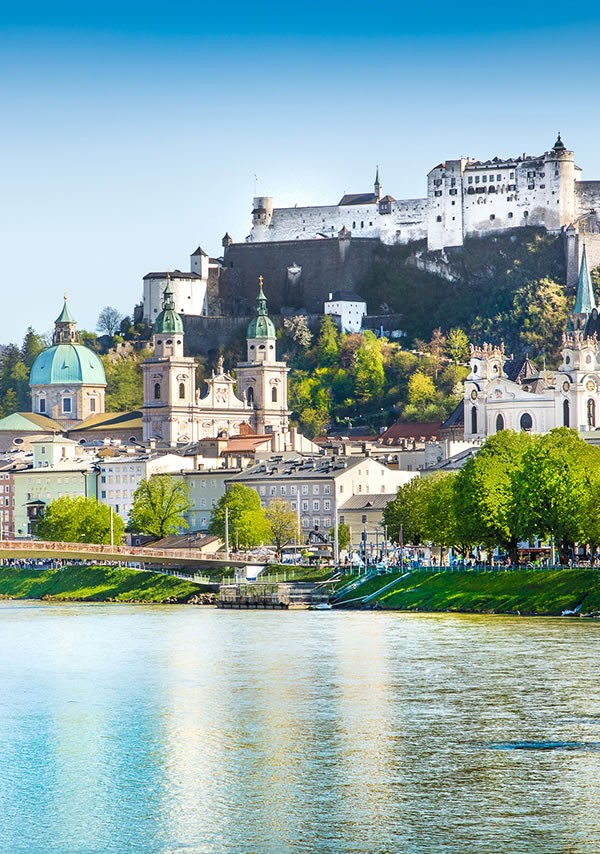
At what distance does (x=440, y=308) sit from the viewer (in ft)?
477

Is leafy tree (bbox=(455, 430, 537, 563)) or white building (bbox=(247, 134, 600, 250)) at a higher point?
white building (bbox=(247, 134, 600, 250))

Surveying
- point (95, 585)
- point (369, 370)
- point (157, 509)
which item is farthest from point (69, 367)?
point (95, 585)

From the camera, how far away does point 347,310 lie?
486ft

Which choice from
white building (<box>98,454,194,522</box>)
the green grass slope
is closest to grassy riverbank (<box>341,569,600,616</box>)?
the green grass slope

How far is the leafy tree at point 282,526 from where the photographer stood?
314ft

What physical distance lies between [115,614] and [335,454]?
4285cm

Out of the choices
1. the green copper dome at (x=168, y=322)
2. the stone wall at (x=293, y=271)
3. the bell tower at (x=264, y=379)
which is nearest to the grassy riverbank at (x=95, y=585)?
the bell tower at (x=264, y=379)

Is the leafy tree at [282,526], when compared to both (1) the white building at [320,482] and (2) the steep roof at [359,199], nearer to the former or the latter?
(1) the white building at [320,482]

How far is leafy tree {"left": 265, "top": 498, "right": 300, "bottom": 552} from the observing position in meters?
95.6

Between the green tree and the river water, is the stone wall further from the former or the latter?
the river water

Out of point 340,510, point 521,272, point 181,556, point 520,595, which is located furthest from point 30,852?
point 521,272

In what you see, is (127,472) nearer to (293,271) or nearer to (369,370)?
(369,370)

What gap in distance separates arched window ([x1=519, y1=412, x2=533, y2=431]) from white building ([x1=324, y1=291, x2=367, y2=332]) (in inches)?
1504

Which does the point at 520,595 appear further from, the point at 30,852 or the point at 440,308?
the point at 440,308
